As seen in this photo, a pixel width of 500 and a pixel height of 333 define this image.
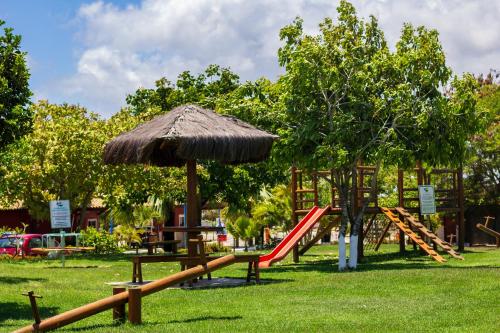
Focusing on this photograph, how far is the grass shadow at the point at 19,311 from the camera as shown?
1266 cm

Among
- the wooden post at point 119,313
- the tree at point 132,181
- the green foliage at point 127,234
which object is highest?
the tree at point 132,181

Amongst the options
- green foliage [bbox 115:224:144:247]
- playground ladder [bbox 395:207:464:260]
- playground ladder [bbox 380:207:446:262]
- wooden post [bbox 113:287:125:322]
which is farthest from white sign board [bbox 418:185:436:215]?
wooden post [bbox 113:287:125:322]

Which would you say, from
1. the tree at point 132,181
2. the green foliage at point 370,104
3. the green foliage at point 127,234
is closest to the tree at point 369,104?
the green foliage at point 370,104

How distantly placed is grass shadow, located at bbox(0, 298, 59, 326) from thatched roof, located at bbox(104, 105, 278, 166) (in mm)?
4355

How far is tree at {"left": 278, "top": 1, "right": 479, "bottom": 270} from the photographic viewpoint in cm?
2170

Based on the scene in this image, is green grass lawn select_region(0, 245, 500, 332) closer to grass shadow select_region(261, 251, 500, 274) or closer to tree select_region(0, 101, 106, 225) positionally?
grass shadow select_region(261, 251, 500, 274)

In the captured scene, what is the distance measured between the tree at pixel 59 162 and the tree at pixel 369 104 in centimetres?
1386

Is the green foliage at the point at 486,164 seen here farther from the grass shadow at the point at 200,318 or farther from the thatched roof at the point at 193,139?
the grass shadow at the point at 200,318

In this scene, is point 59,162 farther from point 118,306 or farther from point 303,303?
point 118,306

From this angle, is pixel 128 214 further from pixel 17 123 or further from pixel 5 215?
pixel 17 123

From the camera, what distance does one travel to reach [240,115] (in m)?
23.4

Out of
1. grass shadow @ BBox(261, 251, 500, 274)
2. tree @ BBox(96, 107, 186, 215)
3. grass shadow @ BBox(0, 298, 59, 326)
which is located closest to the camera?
grass shadow @ BBox(0, 298, 59, 326)

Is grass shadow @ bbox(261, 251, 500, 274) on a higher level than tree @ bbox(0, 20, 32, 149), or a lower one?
Answer: lower

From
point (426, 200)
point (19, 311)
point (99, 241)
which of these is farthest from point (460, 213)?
point (19, 311)
